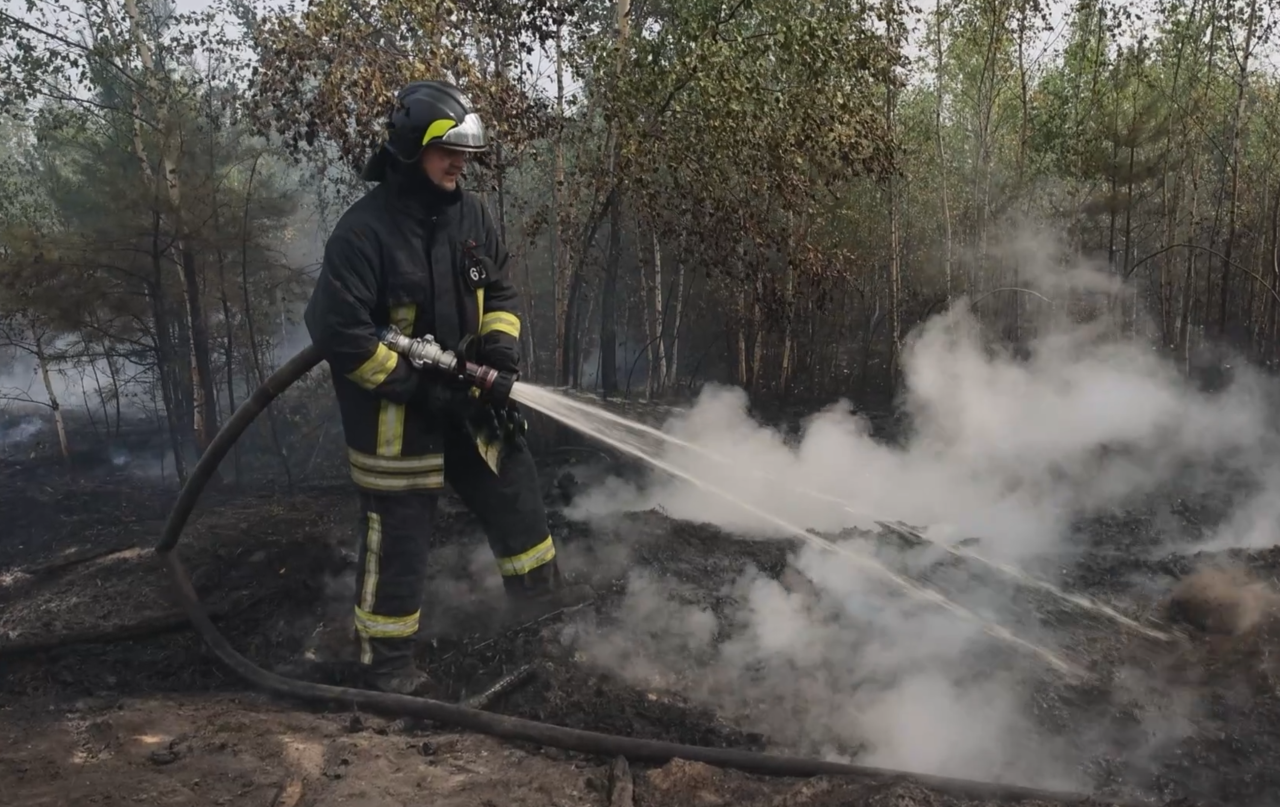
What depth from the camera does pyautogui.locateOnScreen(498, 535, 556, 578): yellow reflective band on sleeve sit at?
159 inches

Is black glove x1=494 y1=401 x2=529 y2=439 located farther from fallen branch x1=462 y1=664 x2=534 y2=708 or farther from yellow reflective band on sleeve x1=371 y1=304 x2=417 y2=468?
fallen branch x1=462 y1=664 x2=534 y2=708

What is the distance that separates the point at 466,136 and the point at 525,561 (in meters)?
1.92

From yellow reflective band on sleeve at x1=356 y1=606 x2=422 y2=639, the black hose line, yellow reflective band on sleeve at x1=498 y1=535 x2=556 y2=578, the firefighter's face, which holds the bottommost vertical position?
the black hose line

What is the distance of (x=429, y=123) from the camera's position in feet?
11.3

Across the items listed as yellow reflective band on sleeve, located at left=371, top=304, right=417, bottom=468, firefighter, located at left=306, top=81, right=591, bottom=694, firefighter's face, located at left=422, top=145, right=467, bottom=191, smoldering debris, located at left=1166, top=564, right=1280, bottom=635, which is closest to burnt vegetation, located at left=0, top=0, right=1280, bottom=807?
smoldering debris, located at left=1166, top=564, right=1280, bottom=635

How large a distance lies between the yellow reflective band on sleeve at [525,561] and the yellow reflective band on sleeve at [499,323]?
1.02 meters

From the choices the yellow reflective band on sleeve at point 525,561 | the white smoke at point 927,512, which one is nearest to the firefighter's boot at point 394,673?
the yellow reflective band on sleeve at point 525,561

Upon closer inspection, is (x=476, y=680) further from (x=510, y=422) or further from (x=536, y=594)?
(x=510, y=422)

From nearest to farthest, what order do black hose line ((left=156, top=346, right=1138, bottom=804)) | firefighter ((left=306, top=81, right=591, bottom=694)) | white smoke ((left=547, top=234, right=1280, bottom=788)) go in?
1. black hose line ((left=156, top=346, right=1138, bottom=804))
2. white smoke ((left=547, top=234, right=1280, bottom=788))
3. firefighter ((left=306, top=81, right=591, bottom=694))

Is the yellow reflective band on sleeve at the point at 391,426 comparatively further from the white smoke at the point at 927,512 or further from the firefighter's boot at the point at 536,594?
the white smoke at the point at 927,512

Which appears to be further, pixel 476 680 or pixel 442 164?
pixel 476 680

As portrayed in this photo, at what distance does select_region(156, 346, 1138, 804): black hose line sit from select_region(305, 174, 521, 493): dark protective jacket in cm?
29

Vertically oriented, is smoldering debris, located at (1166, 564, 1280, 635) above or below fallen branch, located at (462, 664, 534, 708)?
above

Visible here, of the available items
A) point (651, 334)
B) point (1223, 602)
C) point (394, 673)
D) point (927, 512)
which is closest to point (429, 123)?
point (394, 673)
